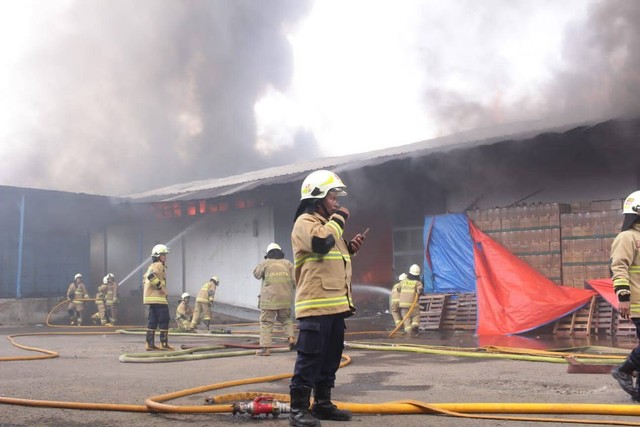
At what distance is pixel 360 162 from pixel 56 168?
19.3 metres

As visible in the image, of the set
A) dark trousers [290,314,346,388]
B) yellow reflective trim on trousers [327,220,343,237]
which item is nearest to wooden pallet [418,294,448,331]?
dark trousers [290,314,346,388]

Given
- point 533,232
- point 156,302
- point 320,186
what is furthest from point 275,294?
point 533,232

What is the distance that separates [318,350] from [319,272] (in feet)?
1.69

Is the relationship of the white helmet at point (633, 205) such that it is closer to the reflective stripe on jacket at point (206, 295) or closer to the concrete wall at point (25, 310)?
the reflective stripe on jacket at point (206, 295)

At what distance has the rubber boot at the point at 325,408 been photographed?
15.1 ft

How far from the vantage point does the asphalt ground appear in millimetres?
4645

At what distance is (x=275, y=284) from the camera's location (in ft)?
32.9

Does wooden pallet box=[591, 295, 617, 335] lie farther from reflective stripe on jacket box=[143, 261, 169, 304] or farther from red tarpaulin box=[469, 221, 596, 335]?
reflective stripe on jacket box=[143, 261, 169, 304]

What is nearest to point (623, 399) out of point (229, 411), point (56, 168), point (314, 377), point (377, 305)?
point (314, 377)

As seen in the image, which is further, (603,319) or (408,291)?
(408,291)

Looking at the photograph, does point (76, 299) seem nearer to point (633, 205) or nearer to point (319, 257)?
point (319, 257)

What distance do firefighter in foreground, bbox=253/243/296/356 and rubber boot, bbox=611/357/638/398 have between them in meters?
5.15

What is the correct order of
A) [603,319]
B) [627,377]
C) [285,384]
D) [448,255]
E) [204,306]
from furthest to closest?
[204,306] → [448,255] → [603,319] → [285,384] → [627,377]

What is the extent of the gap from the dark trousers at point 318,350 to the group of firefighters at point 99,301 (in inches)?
608
